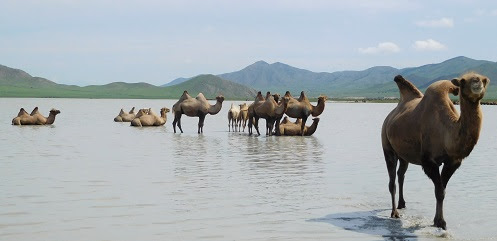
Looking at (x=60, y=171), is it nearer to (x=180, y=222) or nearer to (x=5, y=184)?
(x=5, y=184)

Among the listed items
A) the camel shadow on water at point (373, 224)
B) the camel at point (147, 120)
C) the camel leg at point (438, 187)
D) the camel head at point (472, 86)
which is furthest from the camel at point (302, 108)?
Answer: the camel head at point (472, 86)

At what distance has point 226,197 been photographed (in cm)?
1107

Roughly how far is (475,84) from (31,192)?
7239 mm

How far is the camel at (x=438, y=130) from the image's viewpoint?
7.81 metres

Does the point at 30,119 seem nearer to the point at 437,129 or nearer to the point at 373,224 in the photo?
the point at 373,224

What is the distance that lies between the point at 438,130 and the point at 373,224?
4.97 feet

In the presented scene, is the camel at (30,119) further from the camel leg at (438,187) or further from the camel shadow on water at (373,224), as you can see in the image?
the camel leg at (438,187)

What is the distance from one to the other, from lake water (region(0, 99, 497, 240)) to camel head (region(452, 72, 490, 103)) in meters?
1.69

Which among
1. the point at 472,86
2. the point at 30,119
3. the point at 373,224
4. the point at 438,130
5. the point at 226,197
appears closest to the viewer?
the point at 472,86

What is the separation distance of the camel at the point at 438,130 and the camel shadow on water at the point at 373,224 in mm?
309

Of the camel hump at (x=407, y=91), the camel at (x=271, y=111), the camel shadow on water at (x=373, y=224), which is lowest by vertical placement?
the camel shadow on water at (x=373, y=224)

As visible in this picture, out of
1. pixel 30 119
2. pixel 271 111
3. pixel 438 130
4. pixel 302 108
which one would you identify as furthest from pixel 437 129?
pixel 30 119

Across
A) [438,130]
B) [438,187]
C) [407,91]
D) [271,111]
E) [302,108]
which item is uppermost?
[407,91]

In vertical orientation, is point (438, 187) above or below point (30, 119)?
above
